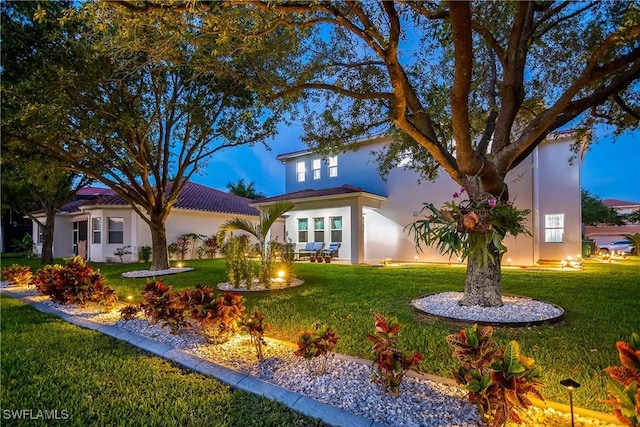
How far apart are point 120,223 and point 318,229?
11.8 m

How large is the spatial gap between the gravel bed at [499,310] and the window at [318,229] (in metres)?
12.2

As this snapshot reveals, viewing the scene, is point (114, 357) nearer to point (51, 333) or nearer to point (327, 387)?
point (51, 333)

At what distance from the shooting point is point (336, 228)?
61.2 ft

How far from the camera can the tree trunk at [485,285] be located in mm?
6254

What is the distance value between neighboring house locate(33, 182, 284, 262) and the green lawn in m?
8.46

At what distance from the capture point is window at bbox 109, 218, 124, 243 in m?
20.0

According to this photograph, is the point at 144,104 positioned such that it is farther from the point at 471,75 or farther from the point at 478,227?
the point at 478,227

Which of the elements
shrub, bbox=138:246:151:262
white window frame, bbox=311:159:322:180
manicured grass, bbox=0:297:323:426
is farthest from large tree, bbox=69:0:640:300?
shrub, bbox=138:246:151:262

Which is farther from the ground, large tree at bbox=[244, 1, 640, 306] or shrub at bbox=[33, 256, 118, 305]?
large tree at bbox=[244, 1, 640, 306]

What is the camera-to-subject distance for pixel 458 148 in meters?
5.71

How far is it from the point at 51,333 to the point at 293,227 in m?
15.0

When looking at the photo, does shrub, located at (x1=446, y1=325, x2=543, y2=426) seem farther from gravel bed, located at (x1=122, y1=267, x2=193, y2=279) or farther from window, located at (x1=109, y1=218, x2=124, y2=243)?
window, located at (x1=109, y1=218, x2=124, y2=243)

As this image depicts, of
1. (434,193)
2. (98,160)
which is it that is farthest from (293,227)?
(98,160)

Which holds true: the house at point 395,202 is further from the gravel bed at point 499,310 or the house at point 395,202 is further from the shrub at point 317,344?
the shrub at point 317,344
